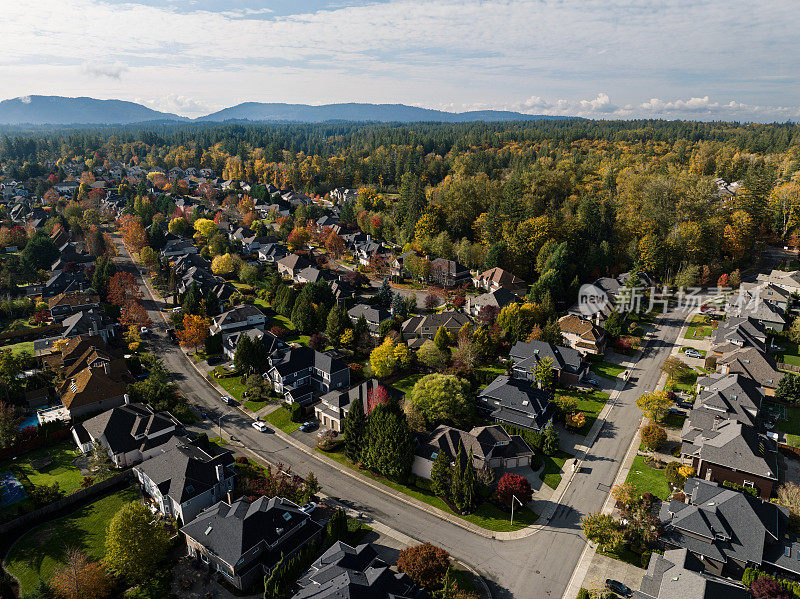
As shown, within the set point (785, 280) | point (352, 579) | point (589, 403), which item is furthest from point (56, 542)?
point (785, 280)

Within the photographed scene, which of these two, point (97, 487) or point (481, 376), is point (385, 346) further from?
point (97, 487)

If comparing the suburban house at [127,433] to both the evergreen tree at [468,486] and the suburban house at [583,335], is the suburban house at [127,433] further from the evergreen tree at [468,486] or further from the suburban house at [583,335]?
the suburban house at [583,335]

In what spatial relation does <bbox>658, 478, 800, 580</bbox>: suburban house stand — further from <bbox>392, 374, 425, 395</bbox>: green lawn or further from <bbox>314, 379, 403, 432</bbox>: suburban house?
<bbox>392, 374, 425, 395</bbox>: green lawn

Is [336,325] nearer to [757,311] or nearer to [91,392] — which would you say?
[91,392]

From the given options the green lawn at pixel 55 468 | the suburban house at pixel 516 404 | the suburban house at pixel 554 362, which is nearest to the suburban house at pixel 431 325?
the suburban house at pixel 554 362

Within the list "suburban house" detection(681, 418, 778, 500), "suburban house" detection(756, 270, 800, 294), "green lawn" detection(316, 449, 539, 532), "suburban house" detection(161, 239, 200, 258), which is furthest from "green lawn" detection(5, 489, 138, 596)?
"suburban house" detection(756, 270, 800, 294)

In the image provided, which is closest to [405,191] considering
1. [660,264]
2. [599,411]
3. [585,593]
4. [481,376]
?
[660,264]
